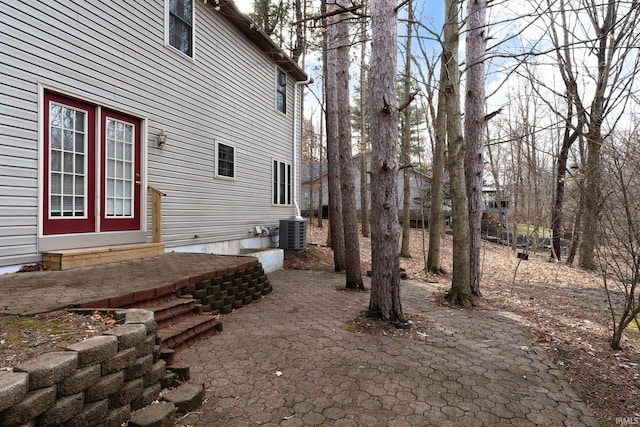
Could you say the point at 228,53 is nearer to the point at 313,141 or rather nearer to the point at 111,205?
the point at 111,205

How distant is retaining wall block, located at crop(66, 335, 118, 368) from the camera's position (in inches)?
85.3

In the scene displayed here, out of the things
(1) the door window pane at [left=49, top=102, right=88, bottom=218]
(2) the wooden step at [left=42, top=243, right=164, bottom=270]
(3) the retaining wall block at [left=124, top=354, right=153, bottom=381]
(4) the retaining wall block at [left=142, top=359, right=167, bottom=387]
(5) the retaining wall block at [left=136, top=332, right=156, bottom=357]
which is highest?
(1) the door window pane at [left=49, top=102, right=88, bottom=218]

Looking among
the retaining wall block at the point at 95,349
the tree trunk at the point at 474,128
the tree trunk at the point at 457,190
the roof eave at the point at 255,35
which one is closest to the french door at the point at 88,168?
the retaining wall block at the point at 95,349

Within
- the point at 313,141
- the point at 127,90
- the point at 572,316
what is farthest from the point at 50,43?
the point at 313,141

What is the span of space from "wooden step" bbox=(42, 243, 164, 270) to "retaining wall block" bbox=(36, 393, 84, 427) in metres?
3.25

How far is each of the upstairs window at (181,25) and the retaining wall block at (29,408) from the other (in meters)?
6.66

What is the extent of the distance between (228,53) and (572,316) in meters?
8.74

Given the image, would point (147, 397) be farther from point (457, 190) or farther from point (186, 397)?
point (457, 190)

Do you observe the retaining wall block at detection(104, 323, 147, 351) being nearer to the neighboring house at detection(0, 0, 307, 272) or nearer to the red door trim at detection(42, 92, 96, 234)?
the neighboring house at detection(0, 0, 307, 272)

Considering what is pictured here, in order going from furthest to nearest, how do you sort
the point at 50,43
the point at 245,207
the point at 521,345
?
the point at 245,207 → the point at 50,43 → the point at 521,345

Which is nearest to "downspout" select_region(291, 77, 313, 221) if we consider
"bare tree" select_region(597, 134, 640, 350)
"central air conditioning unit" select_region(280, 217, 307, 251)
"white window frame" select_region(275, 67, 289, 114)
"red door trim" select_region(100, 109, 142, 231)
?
"white window frame" select_region(275, 67, 289, 114)

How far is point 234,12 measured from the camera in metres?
8.07

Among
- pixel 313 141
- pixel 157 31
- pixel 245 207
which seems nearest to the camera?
pixel 157 31

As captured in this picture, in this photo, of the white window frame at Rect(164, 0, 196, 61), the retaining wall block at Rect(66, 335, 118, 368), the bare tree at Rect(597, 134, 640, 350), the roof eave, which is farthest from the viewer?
the roof eave
